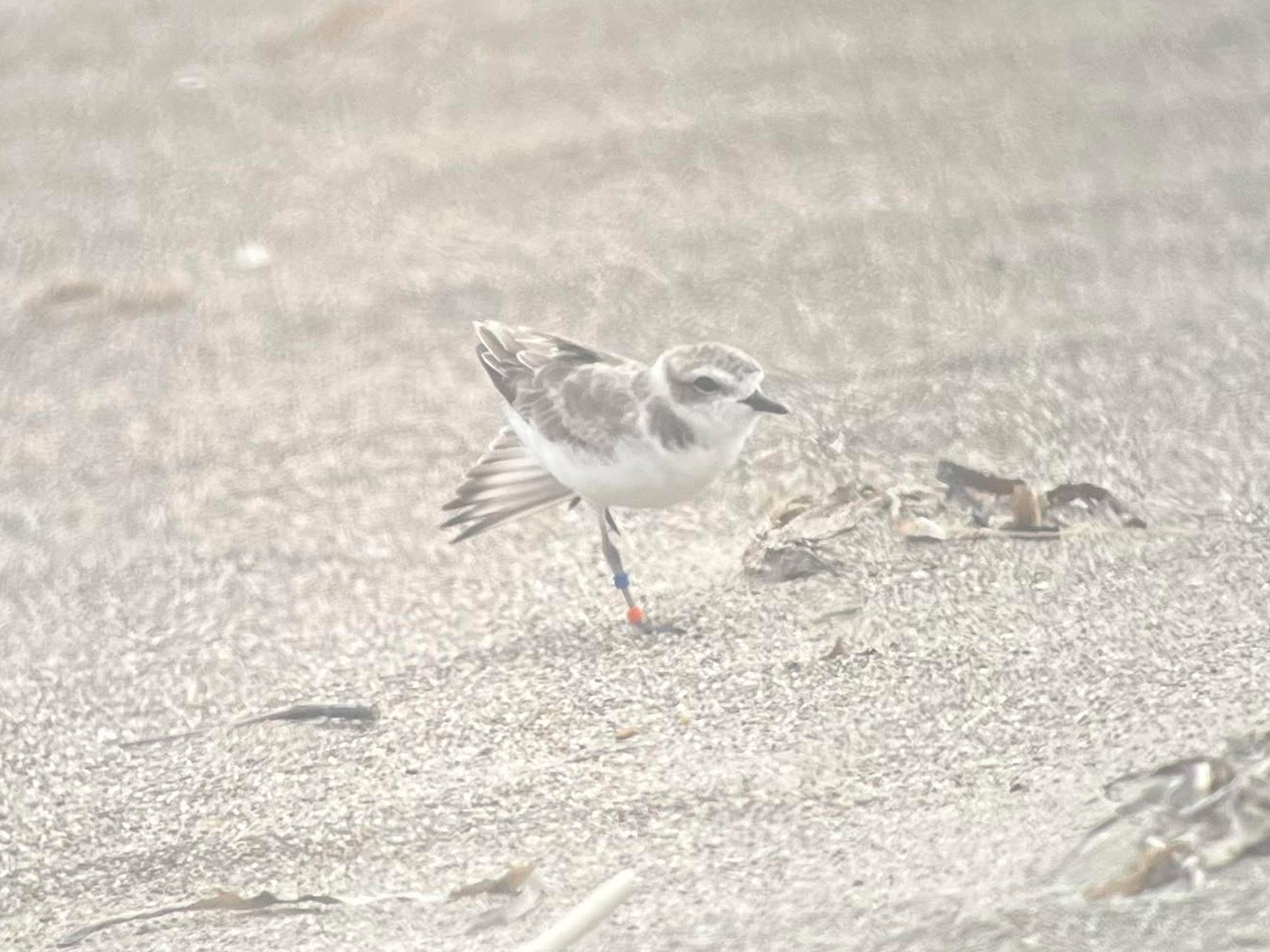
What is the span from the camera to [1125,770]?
3.14 m

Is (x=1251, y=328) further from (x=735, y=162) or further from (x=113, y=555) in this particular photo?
(x=113, y=555)

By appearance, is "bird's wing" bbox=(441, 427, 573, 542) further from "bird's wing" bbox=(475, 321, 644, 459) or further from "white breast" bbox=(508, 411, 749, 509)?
"white breast" bbox=(508, 411, 749, 509)

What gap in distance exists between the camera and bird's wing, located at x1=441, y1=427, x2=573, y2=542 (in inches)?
166

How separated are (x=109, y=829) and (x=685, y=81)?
11.2ft

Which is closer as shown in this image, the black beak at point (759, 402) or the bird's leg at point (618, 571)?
the black beak at point (759, 402)

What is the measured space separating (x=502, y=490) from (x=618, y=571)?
1.52ft

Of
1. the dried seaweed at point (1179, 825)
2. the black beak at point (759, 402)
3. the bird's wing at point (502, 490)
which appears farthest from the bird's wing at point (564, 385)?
the dried seaweed at point (1179, 825)

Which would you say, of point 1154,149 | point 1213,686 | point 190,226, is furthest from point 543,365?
point 1154,149

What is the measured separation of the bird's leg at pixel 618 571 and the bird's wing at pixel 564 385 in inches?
7.5

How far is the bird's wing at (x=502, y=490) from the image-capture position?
4211 millimetres

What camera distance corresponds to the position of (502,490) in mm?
4277

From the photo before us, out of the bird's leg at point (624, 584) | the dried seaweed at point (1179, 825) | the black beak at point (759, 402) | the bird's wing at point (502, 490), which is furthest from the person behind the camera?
the bird's wing at point (502, 490)

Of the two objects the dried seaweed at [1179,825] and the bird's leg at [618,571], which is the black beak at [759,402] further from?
the dried seaweed at [1179,825]

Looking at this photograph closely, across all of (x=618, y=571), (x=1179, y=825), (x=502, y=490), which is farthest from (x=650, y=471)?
(x=1179, y=825)
